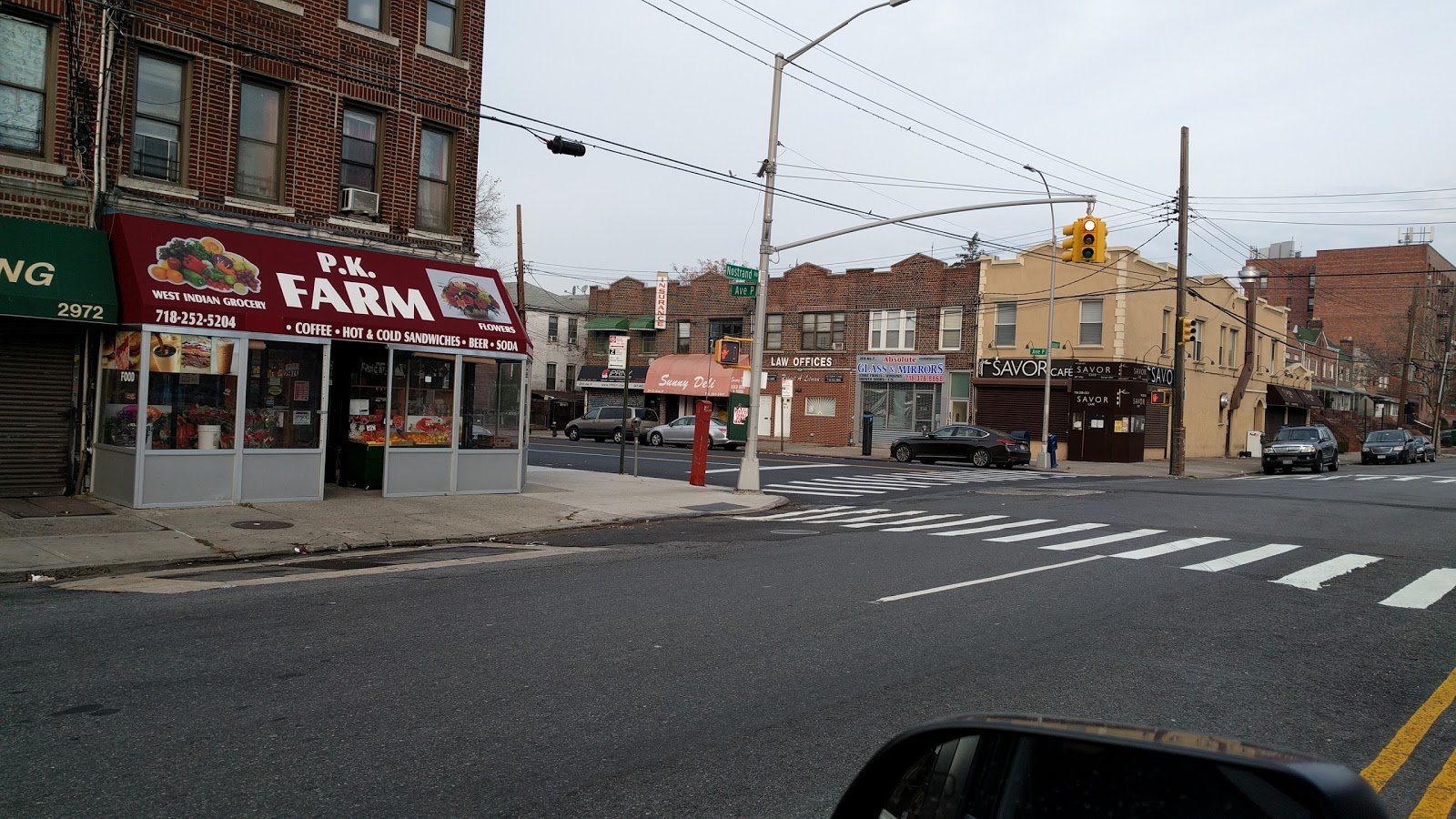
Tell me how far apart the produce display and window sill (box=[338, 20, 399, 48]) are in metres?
4.55

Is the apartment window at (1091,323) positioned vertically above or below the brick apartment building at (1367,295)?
below

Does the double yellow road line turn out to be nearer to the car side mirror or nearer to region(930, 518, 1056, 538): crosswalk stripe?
the car side mirror

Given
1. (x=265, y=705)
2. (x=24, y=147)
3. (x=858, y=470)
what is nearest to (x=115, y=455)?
(x=24, y=147)

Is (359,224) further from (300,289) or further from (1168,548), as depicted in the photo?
(1168,548)

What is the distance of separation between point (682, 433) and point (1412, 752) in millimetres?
36963

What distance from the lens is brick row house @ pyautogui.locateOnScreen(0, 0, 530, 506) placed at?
43.8 ft

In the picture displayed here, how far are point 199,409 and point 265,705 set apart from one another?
1007cm

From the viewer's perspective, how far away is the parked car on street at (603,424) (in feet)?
144

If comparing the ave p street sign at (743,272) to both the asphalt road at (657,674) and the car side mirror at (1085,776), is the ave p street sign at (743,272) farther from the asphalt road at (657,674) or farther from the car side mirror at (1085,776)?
the car side mirror at (1085,776)

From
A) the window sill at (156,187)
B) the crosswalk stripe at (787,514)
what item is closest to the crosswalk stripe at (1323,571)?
the crosswalk stripe at (787,514)

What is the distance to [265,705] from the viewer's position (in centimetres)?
559

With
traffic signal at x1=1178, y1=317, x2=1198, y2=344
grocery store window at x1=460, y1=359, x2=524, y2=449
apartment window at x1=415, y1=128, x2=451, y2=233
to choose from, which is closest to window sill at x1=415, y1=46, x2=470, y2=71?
apartment window at x1=415, y1=128, x2=451, y2=233

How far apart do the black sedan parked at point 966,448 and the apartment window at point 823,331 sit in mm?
10788

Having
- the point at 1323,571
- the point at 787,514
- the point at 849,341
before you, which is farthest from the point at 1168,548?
the point at 849,341
